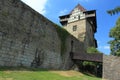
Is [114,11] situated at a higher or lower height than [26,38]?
lower

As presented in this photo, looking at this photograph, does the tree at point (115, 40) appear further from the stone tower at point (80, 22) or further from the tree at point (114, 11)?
the tree at point (114, 11)

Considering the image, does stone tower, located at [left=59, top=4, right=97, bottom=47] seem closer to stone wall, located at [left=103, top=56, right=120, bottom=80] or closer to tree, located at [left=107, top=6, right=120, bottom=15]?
stone wall, located at [left=103, top=56, right=120, bottom=80]

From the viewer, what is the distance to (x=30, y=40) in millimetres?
15430

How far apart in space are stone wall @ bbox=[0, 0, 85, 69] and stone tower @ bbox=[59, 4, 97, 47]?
36.1 feet

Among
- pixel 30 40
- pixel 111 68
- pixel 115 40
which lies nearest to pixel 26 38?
pixel 30 40

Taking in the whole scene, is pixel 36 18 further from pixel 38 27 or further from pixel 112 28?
pixel 112 28

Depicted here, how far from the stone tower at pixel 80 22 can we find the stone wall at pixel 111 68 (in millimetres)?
9480

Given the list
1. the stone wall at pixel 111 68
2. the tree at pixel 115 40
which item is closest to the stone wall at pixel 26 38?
the stone wall at pixel 111 68

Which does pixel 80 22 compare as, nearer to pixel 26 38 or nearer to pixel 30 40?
pixel 30 40

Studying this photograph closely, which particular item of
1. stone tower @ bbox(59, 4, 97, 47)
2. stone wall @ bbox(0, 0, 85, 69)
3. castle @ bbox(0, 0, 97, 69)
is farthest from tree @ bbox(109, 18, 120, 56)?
stone wall @ bbox(0, 0, 85, 69)

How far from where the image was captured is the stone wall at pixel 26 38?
12.8 m

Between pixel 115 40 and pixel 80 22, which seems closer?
pixel 115 40

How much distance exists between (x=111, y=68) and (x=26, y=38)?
10.8 meters

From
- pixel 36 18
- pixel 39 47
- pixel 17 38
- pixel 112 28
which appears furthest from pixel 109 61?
pixel 17 38
